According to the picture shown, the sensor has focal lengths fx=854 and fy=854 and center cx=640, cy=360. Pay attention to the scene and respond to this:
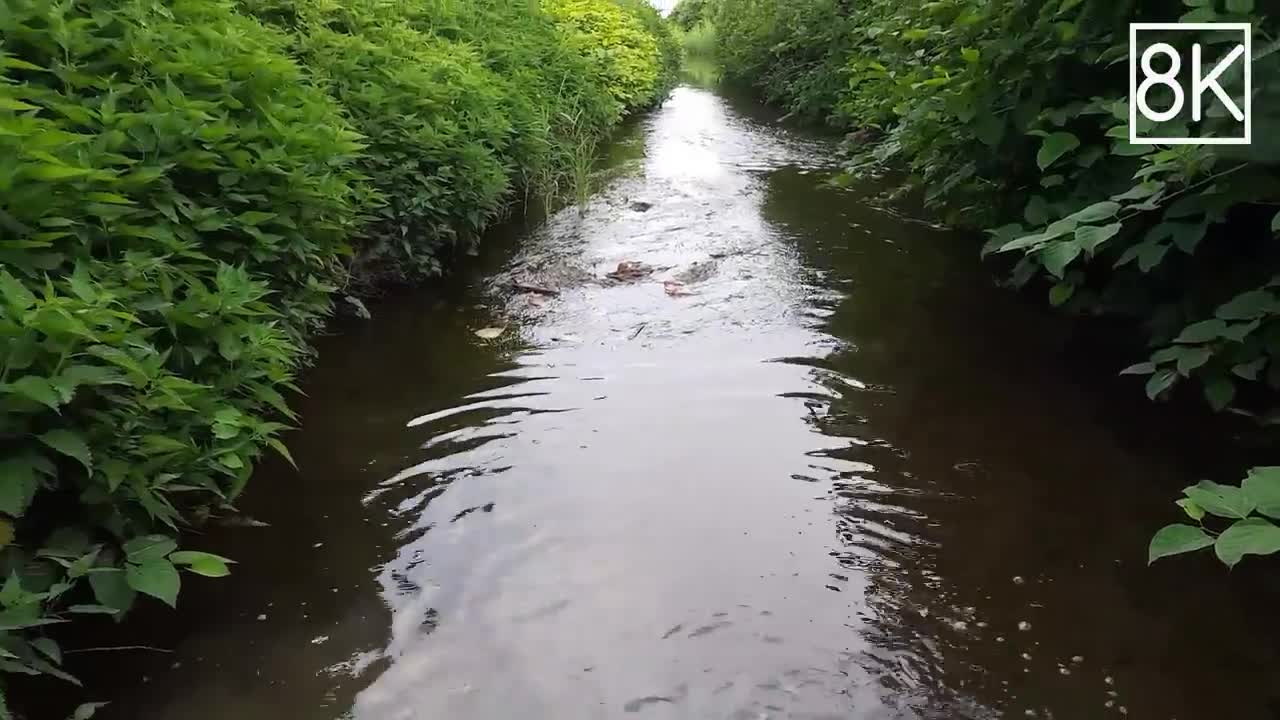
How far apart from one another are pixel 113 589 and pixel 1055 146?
3065mm

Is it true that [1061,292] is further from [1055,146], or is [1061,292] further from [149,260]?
[149,260]

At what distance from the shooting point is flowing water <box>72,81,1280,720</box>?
215 centimetres

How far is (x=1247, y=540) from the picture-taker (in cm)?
151

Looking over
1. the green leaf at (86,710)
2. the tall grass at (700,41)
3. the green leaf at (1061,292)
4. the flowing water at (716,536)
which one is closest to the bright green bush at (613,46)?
the flowing water at (716,536)

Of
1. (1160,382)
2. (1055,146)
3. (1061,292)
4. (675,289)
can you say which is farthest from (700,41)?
(1160,382)

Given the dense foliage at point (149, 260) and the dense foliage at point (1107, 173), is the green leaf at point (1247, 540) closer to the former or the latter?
the dense foliage at point (1107, 173)

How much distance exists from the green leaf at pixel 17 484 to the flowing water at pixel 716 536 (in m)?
0.66

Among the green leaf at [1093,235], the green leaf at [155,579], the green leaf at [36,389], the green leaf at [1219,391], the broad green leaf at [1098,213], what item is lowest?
the green leaf at [1219,391]

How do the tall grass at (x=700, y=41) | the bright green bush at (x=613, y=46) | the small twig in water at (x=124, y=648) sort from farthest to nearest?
the tall grass at (x=700, y=41) < the bright green bush at (x=613, y=46) < the small twig in water at (x=124, y=648)

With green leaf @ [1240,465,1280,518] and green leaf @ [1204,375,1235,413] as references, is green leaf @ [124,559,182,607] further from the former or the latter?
green leaf @ [1204,375,1235,413]

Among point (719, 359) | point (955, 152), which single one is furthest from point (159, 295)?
point (955, 152)

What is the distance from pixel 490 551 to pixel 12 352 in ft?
4.60

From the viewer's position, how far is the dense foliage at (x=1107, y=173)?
238cm

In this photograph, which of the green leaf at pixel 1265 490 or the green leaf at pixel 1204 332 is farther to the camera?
the green leaf at pixel 1204 332
